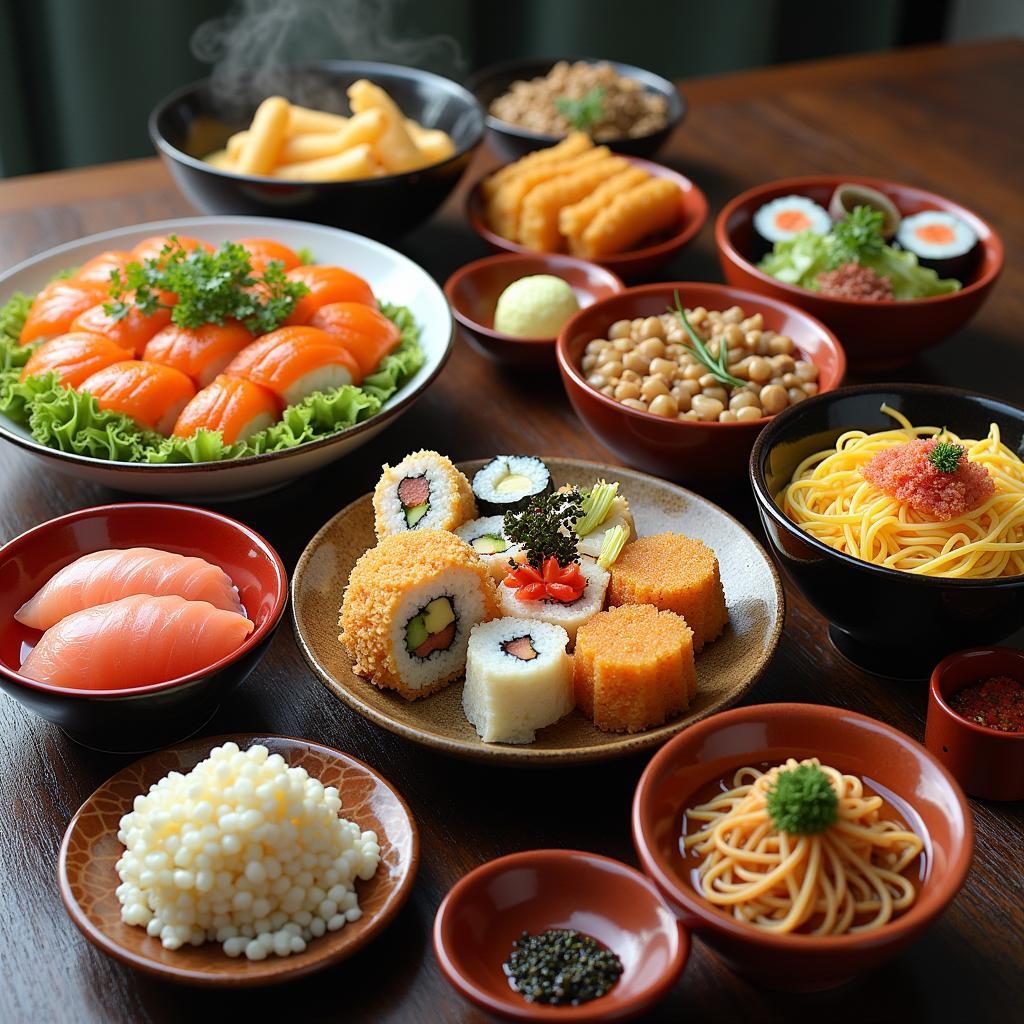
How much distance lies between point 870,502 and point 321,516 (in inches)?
36.3

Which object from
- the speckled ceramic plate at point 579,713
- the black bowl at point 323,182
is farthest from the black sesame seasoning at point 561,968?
the black bowl at point 323,182

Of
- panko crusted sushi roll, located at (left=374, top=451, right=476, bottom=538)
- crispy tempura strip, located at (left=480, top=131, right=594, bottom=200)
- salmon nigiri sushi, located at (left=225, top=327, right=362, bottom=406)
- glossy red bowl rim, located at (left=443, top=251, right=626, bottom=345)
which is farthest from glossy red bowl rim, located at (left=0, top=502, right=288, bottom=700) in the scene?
crispy tempura strip, located at (left=480, top=131, right=594, bottom=200)

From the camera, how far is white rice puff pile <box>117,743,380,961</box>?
1.29 metres

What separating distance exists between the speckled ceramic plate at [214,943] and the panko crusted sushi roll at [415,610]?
0.57ft

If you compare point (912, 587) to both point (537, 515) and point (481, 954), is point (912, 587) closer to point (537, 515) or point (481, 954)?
point (537, 515)

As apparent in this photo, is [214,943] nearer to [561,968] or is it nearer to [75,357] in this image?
[561,968]

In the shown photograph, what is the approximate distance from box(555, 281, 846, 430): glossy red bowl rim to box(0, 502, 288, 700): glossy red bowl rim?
0.67 metres

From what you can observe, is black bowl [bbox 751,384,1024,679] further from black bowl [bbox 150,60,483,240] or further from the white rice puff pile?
black bowl [bbox 150,60,483,240]

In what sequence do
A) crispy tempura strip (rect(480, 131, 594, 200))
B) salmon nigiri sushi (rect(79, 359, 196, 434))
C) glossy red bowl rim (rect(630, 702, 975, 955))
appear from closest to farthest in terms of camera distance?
glossy red bowl rim (rect(630, 702, 975, 955)) → salmon nigiri sushi (rect(79, 359, 196, 434)) → crispy tempura strip (rect(480, 131, 594, 200))

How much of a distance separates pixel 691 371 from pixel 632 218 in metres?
0.70

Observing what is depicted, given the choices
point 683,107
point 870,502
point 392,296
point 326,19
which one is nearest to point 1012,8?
point 683,107

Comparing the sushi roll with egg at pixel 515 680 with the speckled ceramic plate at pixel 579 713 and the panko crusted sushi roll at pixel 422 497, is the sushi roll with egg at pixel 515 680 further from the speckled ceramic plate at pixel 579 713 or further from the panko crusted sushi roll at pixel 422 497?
the panko crusted sushi roll at pixel 422 497

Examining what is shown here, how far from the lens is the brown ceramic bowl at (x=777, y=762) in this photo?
3.86ft

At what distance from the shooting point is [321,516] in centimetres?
211
